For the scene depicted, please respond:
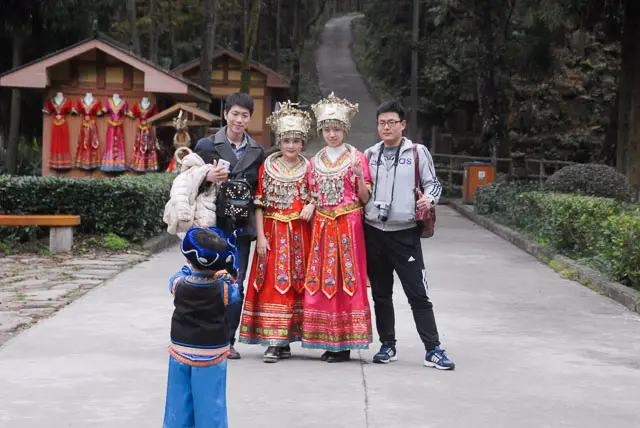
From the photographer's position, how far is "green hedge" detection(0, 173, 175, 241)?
1536 cm

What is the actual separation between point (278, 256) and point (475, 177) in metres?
23.0

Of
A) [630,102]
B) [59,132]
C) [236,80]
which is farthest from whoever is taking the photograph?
[236,80]

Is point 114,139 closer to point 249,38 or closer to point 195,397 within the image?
point 249,38

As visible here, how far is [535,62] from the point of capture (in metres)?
43.3

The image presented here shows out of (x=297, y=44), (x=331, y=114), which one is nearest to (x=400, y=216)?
(x=331, y=114)

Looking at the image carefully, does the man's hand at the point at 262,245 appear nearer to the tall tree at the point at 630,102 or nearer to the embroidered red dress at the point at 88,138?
the tall tree at the point at 630,102

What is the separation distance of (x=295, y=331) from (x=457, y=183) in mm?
30534

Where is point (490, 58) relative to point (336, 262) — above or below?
above

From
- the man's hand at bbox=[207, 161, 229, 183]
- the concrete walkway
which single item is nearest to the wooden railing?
the concrete walkway

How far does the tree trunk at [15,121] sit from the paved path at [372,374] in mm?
17582

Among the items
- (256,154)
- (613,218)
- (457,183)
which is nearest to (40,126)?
(457,183)

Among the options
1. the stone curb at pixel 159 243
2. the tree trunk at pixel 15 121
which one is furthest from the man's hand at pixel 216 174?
the tree trunk at pixel 15 121

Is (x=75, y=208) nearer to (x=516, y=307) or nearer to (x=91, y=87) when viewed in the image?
(x=516, y=307)

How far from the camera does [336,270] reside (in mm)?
7664
